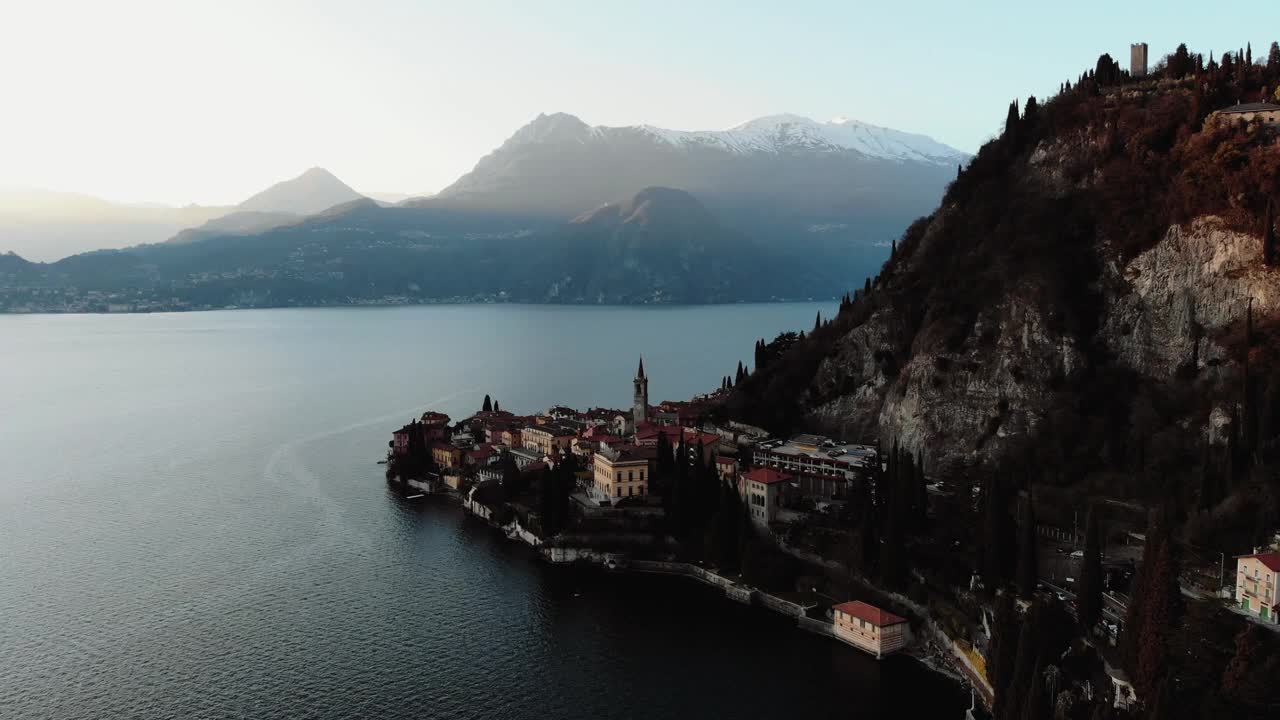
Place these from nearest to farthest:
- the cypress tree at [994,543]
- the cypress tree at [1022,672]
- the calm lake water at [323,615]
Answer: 1. the cypress tree at [1022,672]
2. the calm lake water at [323,615]
3. the cypress tree at [994,543]

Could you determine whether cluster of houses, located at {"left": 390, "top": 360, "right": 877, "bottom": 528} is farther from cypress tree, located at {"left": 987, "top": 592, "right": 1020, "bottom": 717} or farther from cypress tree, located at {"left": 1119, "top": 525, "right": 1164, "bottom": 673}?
cypress tree, located at {"left": 1119, "top": 525, "right": 1164, "bottom": 673}

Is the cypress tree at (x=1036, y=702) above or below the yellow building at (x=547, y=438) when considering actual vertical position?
below

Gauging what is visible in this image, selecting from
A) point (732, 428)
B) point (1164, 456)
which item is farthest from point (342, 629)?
point (1164, 456)

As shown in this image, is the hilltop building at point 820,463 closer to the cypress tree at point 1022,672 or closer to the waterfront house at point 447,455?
the cypress tree at point 1022,672

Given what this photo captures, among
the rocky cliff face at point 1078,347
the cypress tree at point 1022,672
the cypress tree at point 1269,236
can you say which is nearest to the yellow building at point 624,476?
the rocky cliff face at point 1078,347

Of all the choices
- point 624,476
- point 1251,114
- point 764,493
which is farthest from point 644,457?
point 1251,114

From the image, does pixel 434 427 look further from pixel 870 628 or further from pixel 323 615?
pixel 870 628
